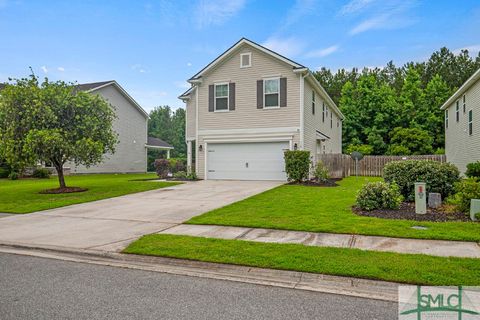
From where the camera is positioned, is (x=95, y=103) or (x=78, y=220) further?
(x=95, y=103)

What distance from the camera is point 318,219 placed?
25.0 ft

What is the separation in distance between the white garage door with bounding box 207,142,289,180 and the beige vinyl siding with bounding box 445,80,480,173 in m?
9.04

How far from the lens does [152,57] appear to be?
2141 cm

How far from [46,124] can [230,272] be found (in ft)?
39.0

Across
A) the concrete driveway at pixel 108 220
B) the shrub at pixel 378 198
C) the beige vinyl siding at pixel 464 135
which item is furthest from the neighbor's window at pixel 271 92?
the shrub at pixel 378 198

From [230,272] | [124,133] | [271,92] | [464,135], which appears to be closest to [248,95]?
[271,92]

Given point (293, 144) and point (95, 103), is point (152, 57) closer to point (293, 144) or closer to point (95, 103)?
point (95, 103)

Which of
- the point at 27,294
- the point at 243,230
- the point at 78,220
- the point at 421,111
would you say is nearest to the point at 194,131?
the point at 78,220

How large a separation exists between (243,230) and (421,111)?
105 feet

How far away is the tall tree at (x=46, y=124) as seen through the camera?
507 inches

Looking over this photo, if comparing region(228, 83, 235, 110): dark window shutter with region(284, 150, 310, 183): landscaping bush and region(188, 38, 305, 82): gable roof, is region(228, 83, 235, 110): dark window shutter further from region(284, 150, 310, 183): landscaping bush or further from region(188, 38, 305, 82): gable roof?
region(284, 150, 310, 183): landscaping bush

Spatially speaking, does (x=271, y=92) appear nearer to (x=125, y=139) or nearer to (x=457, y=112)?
(x=457, y=112)

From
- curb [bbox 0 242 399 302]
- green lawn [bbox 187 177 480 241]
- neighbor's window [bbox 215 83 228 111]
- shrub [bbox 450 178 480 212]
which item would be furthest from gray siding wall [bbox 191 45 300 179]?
curb [bbox 0 242 399 302]

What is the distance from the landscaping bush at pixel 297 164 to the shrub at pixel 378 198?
271 inches
